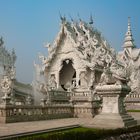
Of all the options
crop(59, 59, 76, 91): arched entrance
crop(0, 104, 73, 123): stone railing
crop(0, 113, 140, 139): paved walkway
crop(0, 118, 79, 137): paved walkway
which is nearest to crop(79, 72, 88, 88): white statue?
crop(59, 59, 76, 91): arched entrance

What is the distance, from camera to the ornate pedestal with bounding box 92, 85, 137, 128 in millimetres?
12297

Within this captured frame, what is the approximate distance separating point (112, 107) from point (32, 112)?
16.4 ft

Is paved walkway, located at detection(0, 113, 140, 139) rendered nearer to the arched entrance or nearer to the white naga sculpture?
the white naga sculpture

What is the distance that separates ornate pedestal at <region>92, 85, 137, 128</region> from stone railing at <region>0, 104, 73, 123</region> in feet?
13.3

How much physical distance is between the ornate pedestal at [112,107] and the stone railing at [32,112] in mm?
4066

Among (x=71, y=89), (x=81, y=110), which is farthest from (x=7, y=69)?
(x=81, y=110)

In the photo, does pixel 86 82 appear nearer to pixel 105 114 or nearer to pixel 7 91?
pixel 7 91

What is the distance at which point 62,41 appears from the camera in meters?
38.5

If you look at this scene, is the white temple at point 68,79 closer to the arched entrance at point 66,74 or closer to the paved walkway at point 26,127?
the arched entrance at point 66,74

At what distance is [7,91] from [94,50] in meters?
20.4

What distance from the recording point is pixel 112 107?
1266 cm

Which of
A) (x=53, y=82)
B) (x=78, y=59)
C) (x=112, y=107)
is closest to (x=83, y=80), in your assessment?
(x=78, y=59)

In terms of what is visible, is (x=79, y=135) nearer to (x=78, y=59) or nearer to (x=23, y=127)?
(x=23, y=127)

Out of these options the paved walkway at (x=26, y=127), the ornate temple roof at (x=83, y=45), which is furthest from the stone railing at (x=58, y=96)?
the paved walkway at (x=26, y=127)
